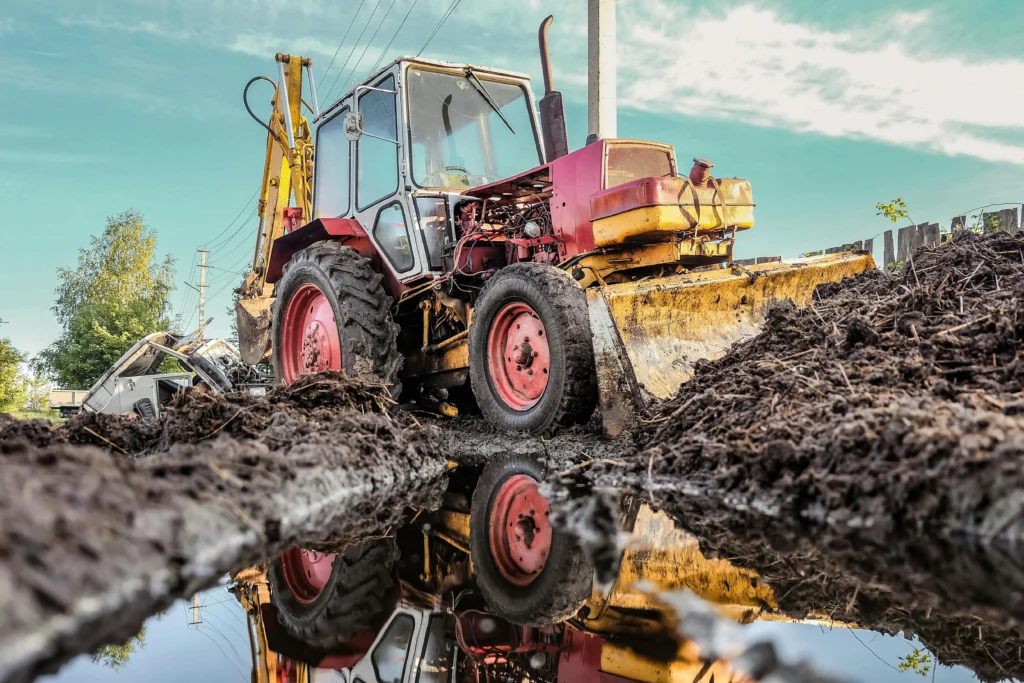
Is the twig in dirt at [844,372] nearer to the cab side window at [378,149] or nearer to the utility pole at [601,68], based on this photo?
the cab side window at [378,149]

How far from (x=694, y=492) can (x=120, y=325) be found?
3251cm

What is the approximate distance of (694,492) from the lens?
3.34 m

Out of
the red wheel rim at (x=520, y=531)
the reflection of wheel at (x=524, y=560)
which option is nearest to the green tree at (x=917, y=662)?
the reflection of wheel at (x=524, y=560)

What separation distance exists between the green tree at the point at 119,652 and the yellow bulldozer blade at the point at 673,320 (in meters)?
3.37

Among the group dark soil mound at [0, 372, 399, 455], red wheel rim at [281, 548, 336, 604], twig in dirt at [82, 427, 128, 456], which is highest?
dark soil mound at [0, 372, 399, 455]

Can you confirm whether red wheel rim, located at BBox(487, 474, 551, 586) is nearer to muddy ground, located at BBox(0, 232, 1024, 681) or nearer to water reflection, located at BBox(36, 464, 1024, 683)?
water reflection, located at BBox(36, 464, 1024, 683)

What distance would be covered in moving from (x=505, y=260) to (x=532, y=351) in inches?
48.6

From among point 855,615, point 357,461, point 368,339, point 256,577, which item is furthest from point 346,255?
point 855,615

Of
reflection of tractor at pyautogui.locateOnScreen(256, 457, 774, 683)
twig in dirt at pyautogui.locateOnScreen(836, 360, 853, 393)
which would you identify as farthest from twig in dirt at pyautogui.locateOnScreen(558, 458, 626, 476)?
twig in dirt at pyautogui.locateOnScreen(836, 360, 853, 393)

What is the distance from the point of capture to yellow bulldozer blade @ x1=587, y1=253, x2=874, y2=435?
4.86 m

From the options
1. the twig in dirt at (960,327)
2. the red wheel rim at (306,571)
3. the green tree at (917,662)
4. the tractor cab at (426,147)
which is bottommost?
the green tree at (917,662)

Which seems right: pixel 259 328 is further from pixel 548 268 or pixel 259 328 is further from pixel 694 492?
pixel 694 492

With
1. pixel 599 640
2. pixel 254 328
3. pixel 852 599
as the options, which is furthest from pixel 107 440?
pixel 254 328

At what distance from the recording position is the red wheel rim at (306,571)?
228cm
